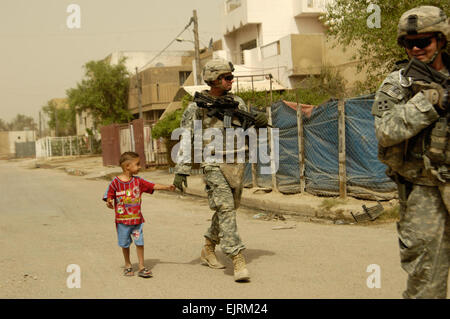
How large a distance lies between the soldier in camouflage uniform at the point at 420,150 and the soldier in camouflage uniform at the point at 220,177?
2.07 metres

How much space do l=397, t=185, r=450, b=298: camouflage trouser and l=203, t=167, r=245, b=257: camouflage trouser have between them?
6.85 ft

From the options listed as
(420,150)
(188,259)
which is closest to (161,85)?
(188,259)

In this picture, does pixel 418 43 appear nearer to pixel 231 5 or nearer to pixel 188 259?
pixel 188 259

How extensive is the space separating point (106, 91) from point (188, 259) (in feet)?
134

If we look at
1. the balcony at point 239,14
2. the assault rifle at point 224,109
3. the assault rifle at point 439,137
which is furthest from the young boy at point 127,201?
the balcony at point 239,14

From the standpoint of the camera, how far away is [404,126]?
289 cm

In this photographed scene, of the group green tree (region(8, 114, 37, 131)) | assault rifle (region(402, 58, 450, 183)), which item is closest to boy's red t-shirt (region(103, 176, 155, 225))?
assault rifle (region(402, 58, 450, 183))

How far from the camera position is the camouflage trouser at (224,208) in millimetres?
4914

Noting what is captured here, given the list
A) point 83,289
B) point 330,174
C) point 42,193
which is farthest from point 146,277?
point 42,193

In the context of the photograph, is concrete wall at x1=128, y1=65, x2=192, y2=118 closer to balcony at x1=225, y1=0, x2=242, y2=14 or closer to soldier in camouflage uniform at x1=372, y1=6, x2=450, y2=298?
balcony at x1=225, y1=0, x2=242, y2=14

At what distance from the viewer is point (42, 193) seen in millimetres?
14586

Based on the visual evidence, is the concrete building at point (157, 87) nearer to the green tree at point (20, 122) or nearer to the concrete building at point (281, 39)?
the concrete building at point (281, 39)

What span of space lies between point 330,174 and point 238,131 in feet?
16.4
